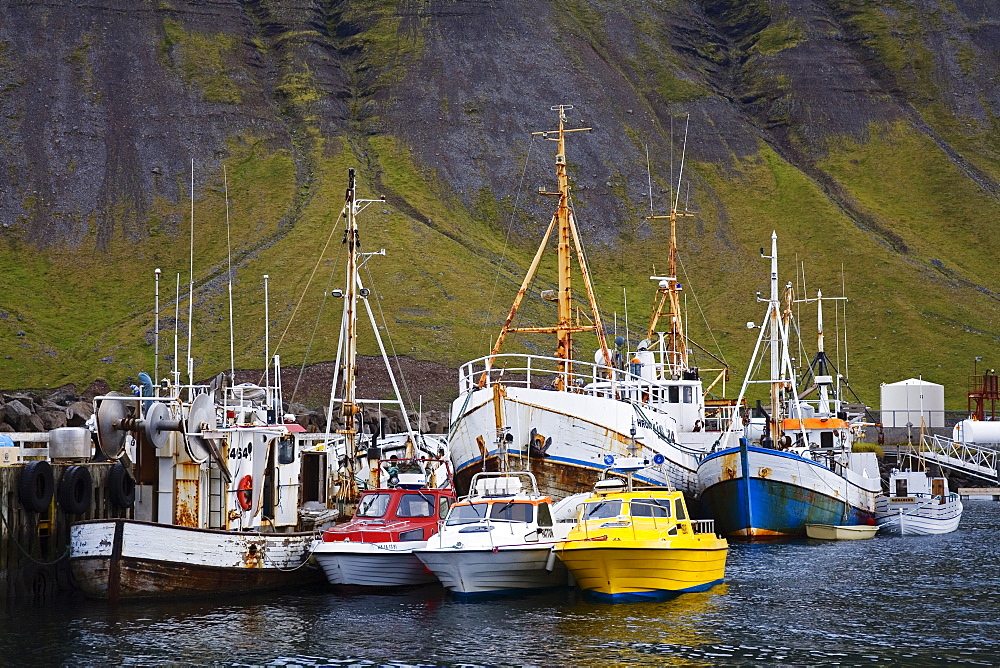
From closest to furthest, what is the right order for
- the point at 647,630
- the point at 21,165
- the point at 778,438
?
the point at 647,630, the point at 778,438, the point at 21,165

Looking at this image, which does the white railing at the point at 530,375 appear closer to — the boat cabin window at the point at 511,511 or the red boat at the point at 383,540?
the boat cabin window at the point at 511,511

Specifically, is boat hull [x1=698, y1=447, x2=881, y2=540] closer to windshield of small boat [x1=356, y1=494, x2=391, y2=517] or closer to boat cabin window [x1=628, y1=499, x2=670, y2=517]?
boat cabin window [x1=628, y1=499, x2=670, y2=517]

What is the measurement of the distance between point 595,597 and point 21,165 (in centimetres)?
13969

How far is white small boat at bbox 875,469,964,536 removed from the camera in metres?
61.7

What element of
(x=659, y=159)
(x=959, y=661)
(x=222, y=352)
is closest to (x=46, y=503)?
(x=959, y=661)

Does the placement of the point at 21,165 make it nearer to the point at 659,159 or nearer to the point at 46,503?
the point at 659,159

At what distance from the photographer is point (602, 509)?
36.4 metres

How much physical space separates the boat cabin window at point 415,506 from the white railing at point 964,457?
192 ft

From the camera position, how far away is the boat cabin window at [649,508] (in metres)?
35.9

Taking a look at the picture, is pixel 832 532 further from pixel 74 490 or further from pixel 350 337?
pixel 74 490

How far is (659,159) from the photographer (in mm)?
183625

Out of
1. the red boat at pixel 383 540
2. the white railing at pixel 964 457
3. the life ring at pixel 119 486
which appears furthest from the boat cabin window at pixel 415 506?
the white railing at pixel 964 457

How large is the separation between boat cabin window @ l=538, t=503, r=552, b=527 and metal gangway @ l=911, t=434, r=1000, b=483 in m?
55.6

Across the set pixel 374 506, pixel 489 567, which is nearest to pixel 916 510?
pixel 374 506
